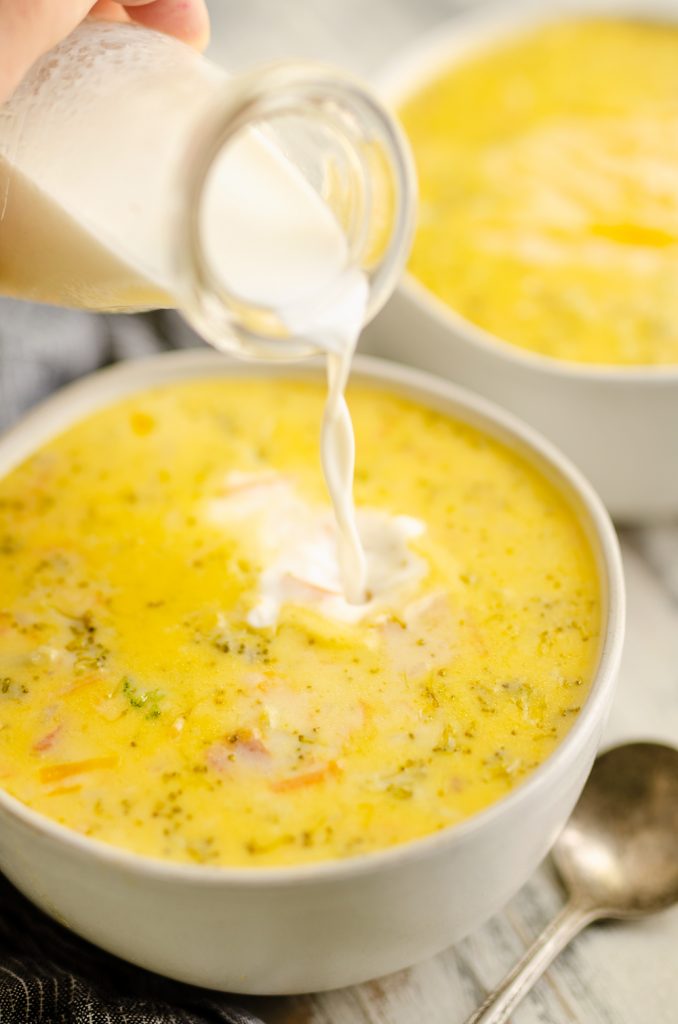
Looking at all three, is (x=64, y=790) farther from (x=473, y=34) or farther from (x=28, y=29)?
(x=473, y=34)

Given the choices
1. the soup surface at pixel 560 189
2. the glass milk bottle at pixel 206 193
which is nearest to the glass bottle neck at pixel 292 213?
the glass milk bottle at pixel 206 193

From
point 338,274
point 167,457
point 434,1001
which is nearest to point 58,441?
point 167,457

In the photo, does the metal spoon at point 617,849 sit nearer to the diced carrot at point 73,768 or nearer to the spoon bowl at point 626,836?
the spoon bowl at point 626,836

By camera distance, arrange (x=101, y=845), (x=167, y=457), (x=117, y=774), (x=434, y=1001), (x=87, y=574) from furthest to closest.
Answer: (x=167, y=457)
(x=87, y=574)
(x=434, y=1001)
(x=117, y=774)
(x=101, y=845)

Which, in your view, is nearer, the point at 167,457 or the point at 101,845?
the point at 101,845

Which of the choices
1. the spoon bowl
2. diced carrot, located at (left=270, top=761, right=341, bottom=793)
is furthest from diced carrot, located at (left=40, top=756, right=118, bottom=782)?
the spoon bowl

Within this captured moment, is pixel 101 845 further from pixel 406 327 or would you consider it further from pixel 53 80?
pixel 406 327
